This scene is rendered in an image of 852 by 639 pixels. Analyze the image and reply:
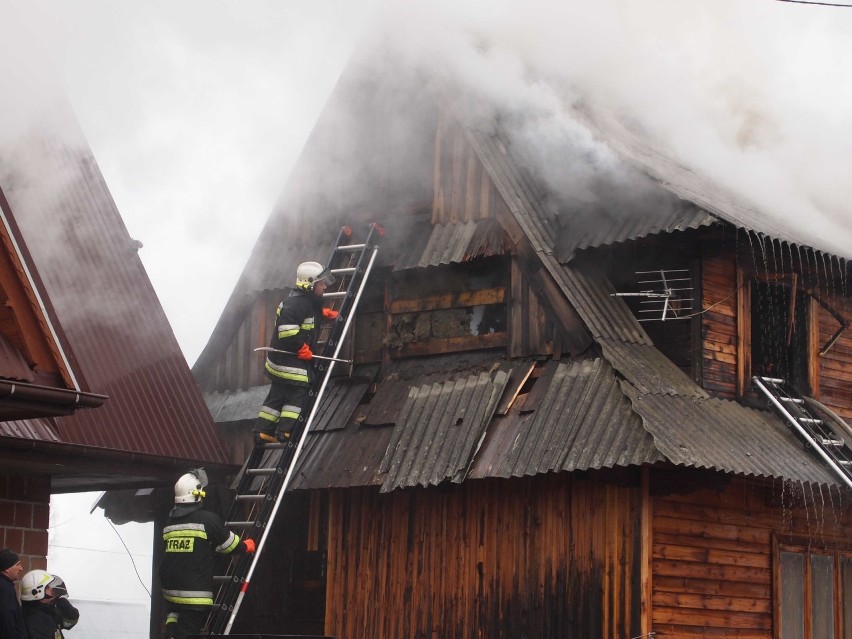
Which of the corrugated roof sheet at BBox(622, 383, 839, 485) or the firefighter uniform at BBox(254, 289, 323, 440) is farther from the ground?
the firefighter uniform at BBox(254, 289, 323, 440)

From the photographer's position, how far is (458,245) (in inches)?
529

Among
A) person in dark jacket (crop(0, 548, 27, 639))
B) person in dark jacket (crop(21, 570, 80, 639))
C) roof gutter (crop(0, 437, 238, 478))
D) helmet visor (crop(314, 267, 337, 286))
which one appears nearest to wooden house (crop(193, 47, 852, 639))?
helmet visor (crop(314, 267, 337, 286))

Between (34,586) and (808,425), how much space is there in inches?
283

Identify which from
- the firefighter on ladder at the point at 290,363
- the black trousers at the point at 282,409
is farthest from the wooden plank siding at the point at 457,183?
the black trousers at the point at 282,409

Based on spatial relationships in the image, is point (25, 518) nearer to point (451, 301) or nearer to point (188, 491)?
point (188, 491)

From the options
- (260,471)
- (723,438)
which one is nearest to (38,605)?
(260,471)

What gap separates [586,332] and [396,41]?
4705mm

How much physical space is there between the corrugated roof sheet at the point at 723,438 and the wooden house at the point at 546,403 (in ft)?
0.10

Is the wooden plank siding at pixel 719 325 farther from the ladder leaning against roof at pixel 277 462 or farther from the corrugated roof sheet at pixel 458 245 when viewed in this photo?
the ladder leaning against roof at pixel 277 462

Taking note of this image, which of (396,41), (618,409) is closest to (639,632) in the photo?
(618,409)

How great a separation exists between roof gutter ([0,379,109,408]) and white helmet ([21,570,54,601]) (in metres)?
2.56

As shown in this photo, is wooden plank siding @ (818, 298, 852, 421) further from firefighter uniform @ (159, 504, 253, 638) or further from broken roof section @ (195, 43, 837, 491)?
firefighter uniform @ (159, 504, 253, 638)

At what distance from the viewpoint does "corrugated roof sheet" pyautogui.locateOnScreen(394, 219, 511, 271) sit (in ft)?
43.3

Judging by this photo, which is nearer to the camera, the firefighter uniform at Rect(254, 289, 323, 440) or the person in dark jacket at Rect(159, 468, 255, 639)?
the person in dark jacket at Rect(159, 468, 255, 639)
